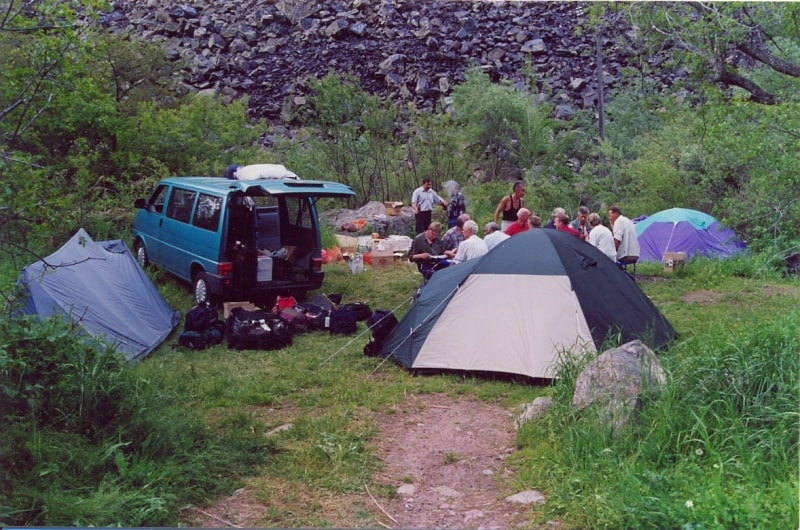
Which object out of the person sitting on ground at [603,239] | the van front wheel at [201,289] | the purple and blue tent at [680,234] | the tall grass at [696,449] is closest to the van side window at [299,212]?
the van front wheel at [201,289]

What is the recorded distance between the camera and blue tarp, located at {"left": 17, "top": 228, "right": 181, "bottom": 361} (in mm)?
4867

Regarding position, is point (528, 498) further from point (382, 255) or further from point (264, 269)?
point (382, 255)

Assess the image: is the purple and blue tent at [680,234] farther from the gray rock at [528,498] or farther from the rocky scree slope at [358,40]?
the gray rock at [528,498]

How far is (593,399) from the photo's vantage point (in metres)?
3.76

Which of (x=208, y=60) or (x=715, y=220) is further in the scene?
(x=715, y=220)

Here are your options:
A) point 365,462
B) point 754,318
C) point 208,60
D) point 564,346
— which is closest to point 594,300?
point 564,346

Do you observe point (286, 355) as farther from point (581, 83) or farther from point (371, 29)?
point (581, 83)

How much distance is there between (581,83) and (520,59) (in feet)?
11.1

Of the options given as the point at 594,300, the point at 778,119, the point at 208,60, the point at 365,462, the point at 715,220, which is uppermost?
the point at 208,60

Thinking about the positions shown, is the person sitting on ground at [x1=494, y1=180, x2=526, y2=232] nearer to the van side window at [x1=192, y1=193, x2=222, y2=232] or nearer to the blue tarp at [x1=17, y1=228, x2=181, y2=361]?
the van side window at [x1=192, y1=193, x2=222, y2=232]

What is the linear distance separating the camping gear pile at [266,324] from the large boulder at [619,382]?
2.88m

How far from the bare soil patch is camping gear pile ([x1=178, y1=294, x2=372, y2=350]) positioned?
1.67 metres

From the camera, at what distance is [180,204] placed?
7.15 metres

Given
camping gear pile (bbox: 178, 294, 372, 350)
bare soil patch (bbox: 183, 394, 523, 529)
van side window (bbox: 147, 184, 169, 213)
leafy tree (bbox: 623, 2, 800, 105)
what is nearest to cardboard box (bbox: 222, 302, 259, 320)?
camping gear pile (bbox: 178, 294, 372, 350)
